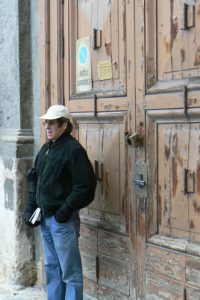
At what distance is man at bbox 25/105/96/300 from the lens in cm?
371

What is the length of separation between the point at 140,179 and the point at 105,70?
3.02 feet

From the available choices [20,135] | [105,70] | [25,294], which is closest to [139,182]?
[105,70]

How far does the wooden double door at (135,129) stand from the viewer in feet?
11.2

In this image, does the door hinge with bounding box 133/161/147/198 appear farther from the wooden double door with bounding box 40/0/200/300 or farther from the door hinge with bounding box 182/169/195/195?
the door hinge with bounding box 182/169/195/195

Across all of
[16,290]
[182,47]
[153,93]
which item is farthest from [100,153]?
[16,290]

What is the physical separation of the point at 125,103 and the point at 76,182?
687 mm

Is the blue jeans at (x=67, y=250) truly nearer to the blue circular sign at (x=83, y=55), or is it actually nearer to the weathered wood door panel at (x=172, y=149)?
the weathered wood door panel at (x=172, y=149)

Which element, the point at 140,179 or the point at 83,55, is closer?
the point at 140,179

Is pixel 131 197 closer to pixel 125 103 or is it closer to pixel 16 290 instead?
pixel 125 103

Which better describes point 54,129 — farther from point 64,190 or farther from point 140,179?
point 140,179

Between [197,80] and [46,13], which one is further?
[46,13]

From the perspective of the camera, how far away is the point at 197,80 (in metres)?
3.30

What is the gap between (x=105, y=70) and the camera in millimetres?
4094

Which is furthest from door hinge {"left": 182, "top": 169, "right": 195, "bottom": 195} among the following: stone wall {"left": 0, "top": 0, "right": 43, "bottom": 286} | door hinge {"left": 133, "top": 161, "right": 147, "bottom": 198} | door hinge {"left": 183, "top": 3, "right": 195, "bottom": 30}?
stone wall {"left": 0, "top": 0, "right": 43, "bottom": 286}
